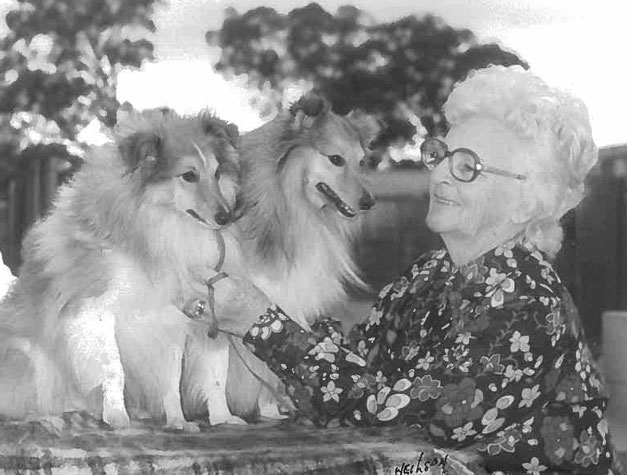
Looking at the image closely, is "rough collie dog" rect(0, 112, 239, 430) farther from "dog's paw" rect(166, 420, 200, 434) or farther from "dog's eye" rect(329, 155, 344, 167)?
"dog's eye" rect(329, 155, 344, 167)

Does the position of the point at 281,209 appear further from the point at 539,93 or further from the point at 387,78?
the point at 539,93

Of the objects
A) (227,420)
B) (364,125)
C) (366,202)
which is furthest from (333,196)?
(227,420)

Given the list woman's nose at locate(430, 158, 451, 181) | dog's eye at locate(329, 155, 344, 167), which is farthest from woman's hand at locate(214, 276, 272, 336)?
woman's nose at locate(430, 158, 451, 181)

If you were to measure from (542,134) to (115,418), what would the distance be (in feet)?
3.66

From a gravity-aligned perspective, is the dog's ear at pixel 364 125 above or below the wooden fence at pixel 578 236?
above

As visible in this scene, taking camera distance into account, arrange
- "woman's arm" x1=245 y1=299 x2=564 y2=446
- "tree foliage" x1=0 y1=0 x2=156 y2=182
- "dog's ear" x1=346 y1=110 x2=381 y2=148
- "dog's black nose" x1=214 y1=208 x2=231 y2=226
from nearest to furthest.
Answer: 1. "woman's arm" x1=245 y1=299 x2=564 y2=446
2. "tree foliage" x1=0 y1=0 x2=156 y2=182
3. "dog's black nose" x1=214 y1=208 x2=231 y2=226
4. "dog's ear" x1=346 y1=110 x2=381 y2=148

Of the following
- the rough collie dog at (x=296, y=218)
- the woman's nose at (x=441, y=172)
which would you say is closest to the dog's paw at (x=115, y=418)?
the rough collie dog at (x=296, y=218)

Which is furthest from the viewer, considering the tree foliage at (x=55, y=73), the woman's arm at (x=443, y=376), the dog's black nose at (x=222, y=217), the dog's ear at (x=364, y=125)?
the dog's ear at (x=364, y=125)

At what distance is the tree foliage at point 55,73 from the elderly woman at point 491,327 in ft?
1.59

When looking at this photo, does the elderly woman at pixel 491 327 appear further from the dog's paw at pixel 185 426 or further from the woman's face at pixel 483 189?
the dog's paw at pixel 185 426

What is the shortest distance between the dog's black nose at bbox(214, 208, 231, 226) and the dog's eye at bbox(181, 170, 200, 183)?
0.09 metres

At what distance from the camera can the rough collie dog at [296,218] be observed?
79.0 inches

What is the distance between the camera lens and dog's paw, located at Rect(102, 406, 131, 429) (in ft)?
6.19
